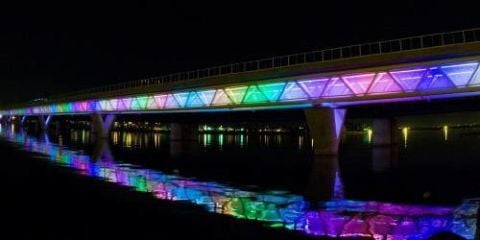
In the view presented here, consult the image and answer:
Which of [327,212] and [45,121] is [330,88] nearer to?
[327,212]

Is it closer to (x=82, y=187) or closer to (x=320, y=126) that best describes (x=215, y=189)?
(x=82, y=187)

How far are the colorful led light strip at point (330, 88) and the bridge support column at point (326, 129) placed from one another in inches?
74.1

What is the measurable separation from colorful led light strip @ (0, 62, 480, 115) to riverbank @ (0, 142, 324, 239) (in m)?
28.2

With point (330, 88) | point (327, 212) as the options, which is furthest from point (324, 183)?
point (330, 88)

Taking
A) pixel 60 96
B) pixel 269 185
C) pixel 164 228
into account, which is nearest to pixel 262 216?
pixel 164 228

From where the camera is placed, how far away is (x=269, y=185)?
99.7ft

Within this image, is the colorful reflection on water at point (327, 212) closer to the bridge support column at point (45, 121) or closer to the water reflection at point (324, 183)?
the water reflection at point (324, 183)

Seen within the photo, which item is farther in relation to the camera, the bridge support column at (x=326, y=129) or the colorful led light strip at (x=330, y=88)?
the bridge support column at (x=326, y=129)

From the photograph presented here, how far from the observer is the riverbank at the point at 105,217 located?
1595 cm

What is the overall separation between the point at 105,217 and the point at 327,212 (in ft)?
26.7

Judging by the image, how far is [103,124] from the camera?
11044cm

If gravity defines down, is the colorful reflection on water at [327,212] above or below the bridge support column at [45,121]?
below

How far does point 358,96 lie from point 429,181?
1831 centimetres

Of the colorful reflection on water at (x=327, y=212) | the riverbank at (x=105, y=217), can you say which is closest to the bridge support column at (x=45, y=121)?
the colorful reflection on water at (x=327, y=212)
